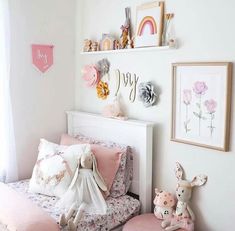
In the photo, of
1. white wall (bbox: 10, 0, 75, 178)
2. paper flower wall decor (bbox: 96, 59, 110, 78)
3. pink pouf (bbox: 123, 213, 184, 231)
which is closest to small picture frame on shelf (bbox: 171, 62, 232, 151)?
pink pouf (bbox: 123, 213, 184, 231)

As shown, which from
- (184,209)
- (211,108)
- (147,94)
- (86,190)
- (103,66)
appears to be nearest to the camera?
(211,108)

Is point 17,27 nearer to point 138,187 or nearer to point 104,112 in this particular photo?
point 104,112

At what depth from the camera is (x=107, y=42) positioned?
259cm

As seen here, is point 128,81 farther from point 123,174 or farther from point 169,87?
point 123,174

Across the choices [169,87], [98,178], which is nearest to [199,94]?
[169,87]

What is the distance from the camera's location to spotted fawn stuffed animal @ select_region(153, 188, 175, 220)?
2145 mm

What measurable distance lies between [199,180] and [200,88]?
0.59m

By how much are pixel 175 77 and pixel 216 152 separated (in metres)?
0.56

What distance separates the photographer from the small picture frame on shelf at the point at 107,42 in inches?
101

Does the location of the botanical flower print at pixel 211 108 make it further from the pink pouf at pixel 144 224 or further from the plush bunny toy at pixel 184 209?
the pink pouf at pixel 144 224

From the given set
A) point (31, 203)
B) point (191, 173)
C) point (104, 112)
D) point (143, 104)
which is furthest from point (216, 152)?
point (31, 203)

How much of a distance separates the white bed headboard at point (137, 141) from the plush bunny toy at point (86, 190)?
28cm

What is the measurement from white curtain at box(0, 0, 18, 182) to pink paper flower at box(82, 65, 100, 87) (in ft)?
2.13

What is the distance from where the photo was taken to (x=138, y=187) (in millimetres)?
2387
